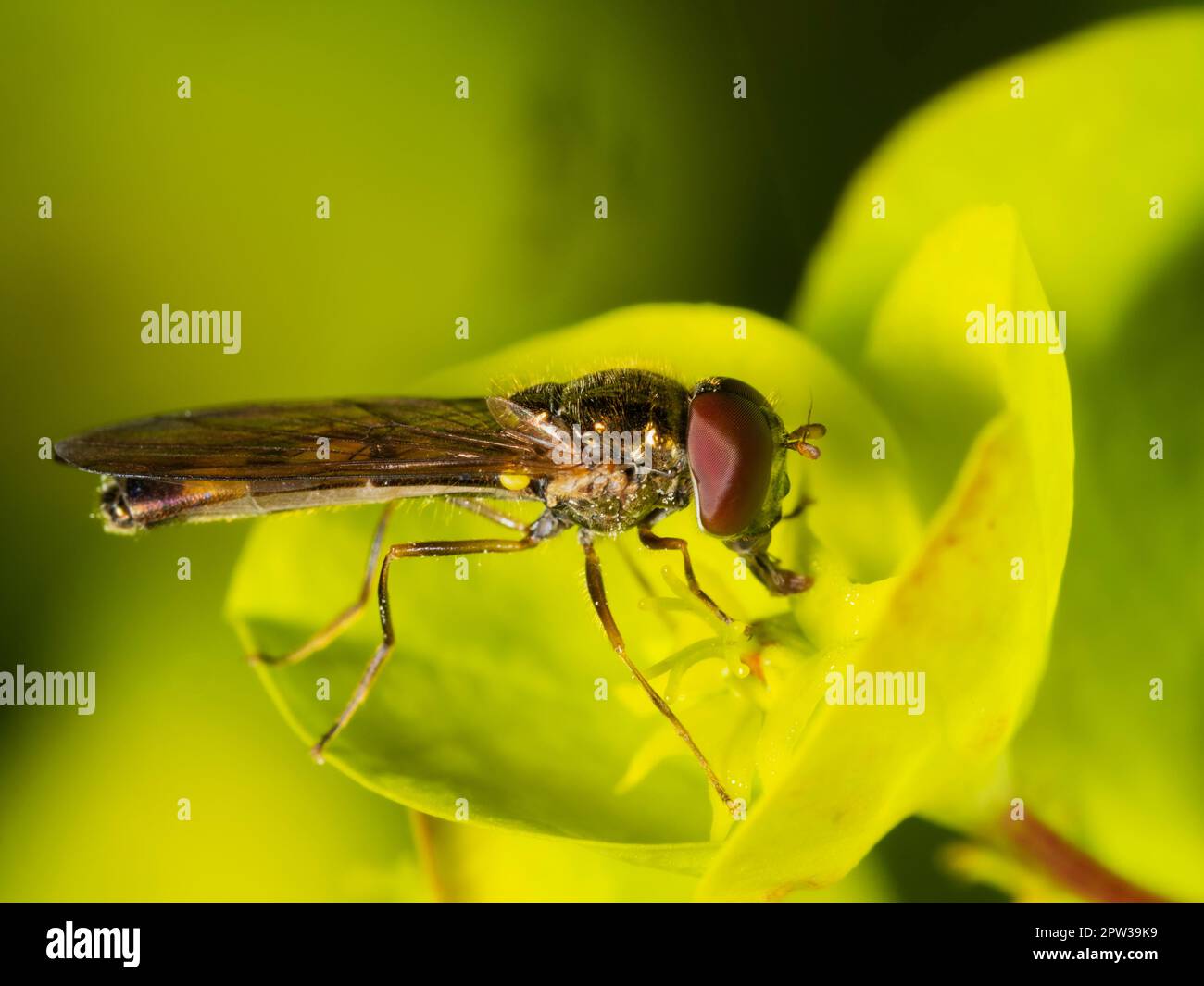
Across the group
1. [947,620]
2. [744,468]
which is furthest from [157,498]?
[947,620]

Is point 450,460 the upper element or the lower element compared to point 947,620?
upper

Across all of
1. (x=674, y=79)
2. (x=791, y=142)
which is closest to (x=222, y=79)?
(x=674, y=79)

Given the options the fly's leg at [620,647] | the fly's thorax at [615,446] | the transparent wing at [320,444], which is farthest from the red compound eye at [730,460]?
the transparent wing at [320,444]

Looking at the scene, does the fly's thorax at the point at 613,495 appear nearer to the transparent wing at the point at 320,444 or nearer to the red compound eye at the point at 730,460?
the transparent wing at the point at 320,444

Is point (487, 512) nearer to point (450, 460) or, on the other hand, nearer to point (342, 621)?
point (450, 460)

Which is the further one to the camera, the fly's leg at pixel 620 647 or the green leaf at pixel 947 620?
the fly's leg at pixel 620 647
